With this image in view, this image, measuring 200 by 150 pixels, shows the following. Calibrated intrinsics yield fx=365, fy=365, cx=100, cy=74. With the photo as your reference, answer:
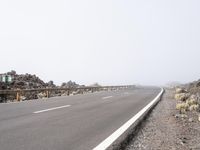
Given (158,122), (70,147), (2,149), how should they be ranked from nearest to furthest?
1. (2,149)
2. (70,147)
3. (158,122)

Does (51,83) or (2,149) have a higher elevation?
(51,83)

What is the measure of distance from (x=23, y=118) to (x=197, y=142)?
5981 millimetres

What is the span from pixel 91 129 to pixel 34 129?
5.46 feet

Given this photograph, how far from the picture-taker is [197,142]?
9.67 m

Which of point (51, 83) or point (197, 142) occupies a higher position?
point (51, 83)

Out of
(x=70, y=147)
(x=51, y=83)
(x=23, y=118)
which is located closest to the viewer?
(x=70, y=147)

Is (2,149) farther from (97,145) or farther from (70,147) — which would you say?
(97,145)

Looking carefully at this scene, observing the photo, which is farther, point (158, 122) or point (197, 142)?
point (158, 122)

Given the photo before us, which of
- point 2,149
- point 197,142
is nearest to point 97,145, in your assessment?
point 2,149

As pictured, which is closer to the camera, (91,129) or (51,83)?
(91,129)

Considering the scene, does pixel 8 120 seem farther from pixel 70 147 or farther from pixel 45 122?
pixel 70 147

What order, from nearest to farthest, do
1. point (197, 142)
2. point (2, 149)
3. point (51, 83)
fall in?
point (2, 149) < point (197, 142) < point (51, 83)

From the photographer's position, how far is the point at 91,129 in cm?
1063

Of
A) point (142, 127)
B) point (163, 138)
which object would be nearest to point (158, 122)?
point (142, 127)
